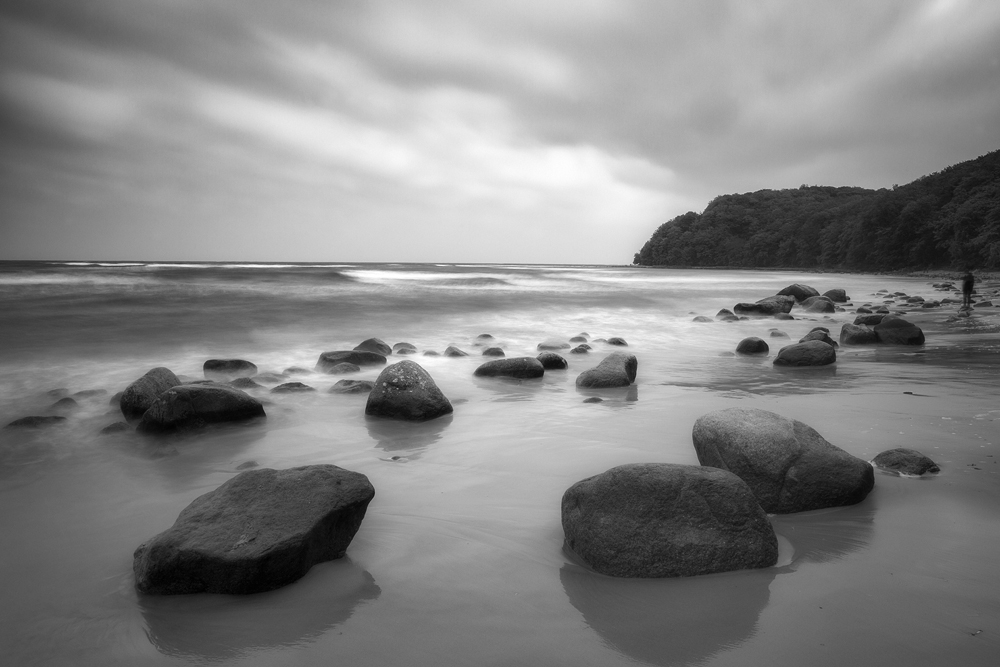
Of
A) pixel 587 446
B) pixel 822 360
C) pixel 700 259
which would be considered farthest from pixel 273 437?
pixel 700 259

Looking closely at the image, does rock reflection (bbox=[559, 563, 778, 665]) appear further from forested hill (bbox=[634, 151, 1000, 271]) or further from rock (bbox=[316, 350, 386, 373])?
forested hill (bbox=[634, 151, 1000, 271])

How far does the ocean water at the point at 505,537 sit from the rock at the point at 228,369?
120 cm

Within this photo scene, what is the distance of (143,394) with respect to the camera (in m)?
4.85

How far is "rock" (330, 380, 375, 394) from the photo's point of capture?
5777mm

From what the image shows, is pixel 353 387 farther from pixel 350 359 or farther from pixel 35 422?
pixel 35 422

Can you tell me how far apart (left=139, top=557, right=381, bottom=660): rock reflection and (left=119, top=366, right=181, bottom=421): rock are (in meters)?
3.08

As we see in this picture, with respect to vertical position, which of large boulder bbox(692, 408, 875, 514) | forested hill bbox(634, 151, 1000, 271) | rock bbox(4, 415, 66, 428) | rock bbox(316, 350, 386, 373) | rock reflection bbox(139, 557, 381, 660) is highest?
forested hill bbox(634, 151, 1000, 271)

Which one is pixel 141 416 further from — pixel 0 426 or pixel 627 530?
pixel 627 530

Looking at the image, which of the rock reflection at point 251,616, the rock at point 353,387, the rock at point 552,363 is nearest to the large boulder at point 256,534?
the rock reflection at point 251,616

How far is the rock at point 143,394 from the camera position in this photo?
479cm

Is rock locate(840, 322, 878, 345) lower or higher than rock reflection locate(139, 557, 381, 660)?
higher

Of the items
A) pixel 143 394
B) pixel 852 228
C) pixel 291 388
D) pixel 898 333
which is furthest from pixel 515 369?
pixel 852 228

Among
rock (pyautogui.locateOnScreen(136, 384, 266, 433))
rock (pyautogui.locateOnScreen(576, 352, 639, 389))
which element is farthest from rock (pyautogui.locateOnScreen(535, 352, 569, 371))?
rock (pyautogui.locateOnScreen(136, 384, 266, 433))

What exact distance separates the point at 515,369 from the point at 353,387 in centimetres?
183
